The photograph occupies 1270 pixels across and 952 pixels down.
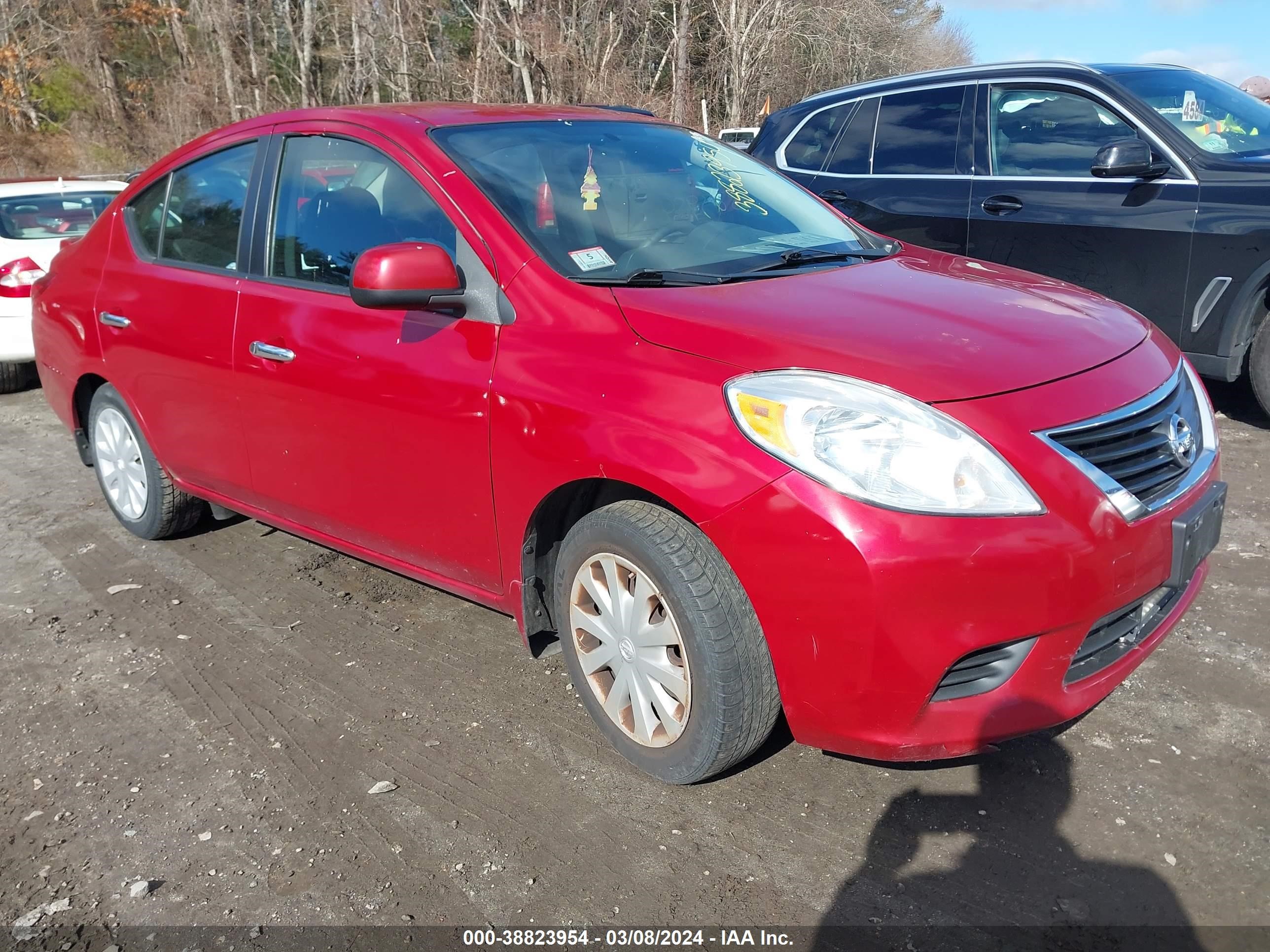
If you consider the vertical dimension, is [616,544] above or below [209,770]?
above

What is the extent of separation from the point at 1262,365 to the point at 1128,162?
48.6 inches

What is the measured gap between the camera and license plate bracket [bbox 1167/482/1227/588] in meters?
2.42

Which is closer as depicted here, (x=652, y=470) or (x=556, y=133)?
(x=652, y=470)

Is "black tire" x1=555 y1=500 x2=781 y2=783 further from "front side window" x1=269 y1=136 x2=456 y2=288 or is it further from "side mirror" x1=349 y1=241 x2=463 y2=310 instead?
"front side window" x1=269 y1=136 x2=456 y2=288

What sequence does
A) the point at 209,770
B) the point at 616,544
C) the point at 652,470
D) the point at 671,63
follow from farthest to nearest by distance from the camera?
the point at 671,63, the point at 209,770, the point at 616,544, the point at 652,470

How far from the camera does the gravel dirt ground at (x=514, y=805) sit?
2.29 m

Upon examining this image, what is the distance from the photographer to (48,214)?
781cm

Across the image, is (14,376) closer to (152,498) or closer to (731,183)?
A: (152,498)

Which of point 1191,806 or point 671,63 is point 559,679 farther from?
point 671,63

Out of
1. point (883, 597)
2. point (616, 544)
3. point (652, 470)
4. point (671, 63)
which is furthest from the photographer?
point (671, 63)

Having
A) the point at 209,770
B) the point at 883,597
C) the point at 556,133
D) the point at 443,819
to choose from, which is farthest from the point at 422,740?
the point at 556,133

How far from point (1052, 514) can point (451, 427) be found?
5.28 feet

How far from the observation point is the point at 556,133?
3418mm

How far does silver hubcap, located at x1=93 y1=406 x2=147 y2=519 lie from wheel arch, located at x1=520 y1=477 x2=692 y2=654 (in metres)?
2.35
